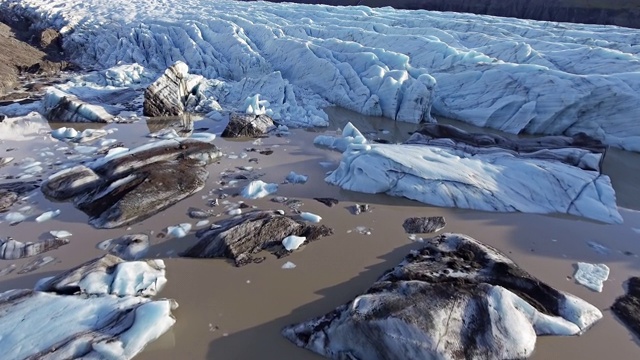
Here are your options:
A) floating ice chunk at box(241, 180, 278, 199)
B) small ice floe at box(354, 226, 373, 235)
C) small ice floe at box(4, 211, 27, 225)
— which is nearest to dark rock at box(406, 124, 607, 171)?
small ice floe at box(354, 226, 373, 235)

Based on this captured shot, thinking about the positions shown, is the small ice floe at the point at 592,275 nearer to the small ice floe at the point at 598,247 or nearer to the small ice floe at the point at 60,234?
the small ice floe at the point at 598,247

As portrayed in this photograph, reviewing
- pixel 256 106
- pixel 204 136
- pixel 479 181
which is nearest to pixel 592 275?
pixel 479 181

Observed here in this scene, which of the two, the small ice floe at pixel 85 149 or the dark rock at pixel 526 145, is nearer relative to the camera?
the dark rock at pixel 526 145

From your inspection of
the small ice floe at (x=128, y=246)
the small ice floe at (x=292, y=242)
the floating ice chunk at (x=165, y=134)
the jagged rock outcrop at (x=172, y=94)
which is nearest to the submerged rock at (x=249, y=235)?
the small ice floe at (x=292, y=242)

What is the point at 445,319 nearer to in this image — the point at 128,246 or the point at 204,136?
the point at 128,246

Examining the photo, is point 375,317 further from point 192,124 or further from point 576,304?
point 192,124

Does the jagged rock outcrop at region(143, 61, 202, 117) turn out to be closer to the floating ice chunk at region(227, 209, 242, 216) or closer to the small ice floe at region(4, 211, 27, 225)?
the small ice floe at region(4, 211, 27, 225)
